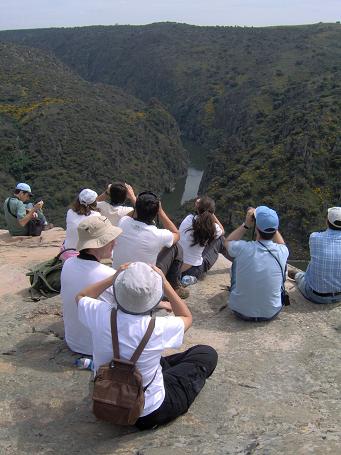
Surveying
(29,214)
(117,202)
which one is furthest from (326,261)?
(29,214)

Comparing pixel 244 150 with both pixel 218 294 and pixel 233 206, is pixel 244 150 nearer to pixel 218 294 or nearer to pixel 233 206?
pixel 233 206

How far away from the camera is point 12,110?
195ft

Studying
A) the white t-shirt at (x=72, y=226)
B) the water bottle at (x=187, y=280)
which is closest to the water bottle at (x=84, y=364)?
the white t-shirt at (x=72, y=226)

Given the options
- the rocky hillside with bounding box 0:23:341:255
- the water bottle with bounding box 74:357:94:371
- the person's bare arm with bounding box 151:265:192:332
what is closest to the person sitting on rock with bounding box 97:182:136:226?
the water bottle with bounding box 74:357:94:371

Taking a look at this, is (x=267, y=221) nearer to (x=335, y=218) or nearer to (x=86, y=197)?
(x=335, y=218)

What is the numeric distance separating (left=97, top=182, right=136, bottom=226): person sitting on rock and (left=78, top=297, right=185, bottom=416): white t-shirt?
10.5 ft

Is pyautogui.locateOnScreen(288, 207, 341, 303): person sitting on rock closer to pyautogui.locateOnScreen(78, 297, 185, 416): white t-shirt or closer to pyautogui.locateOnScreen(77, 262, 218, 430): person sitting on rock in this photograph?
pyautogui.locateOnScreen(77, 262, 218, 430): person sitting on rock

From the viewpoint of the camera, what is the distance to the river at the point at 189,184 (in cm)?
6531

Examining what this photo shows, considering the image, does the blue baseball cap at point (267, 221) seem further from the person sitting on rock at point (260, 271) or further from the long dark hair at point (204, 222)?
the long dark hair at point (204, 222)

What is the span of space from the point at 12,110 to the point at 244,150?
2683cm

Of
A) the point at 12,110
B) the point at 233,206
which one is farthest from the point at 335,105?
the point at 12,110

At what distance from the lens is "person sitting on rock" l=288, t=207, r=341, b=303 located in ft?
18.8

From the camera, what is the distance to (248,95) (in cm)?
9125

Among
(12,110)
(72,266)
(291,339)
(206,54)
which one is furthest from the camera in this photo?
(206,54)
